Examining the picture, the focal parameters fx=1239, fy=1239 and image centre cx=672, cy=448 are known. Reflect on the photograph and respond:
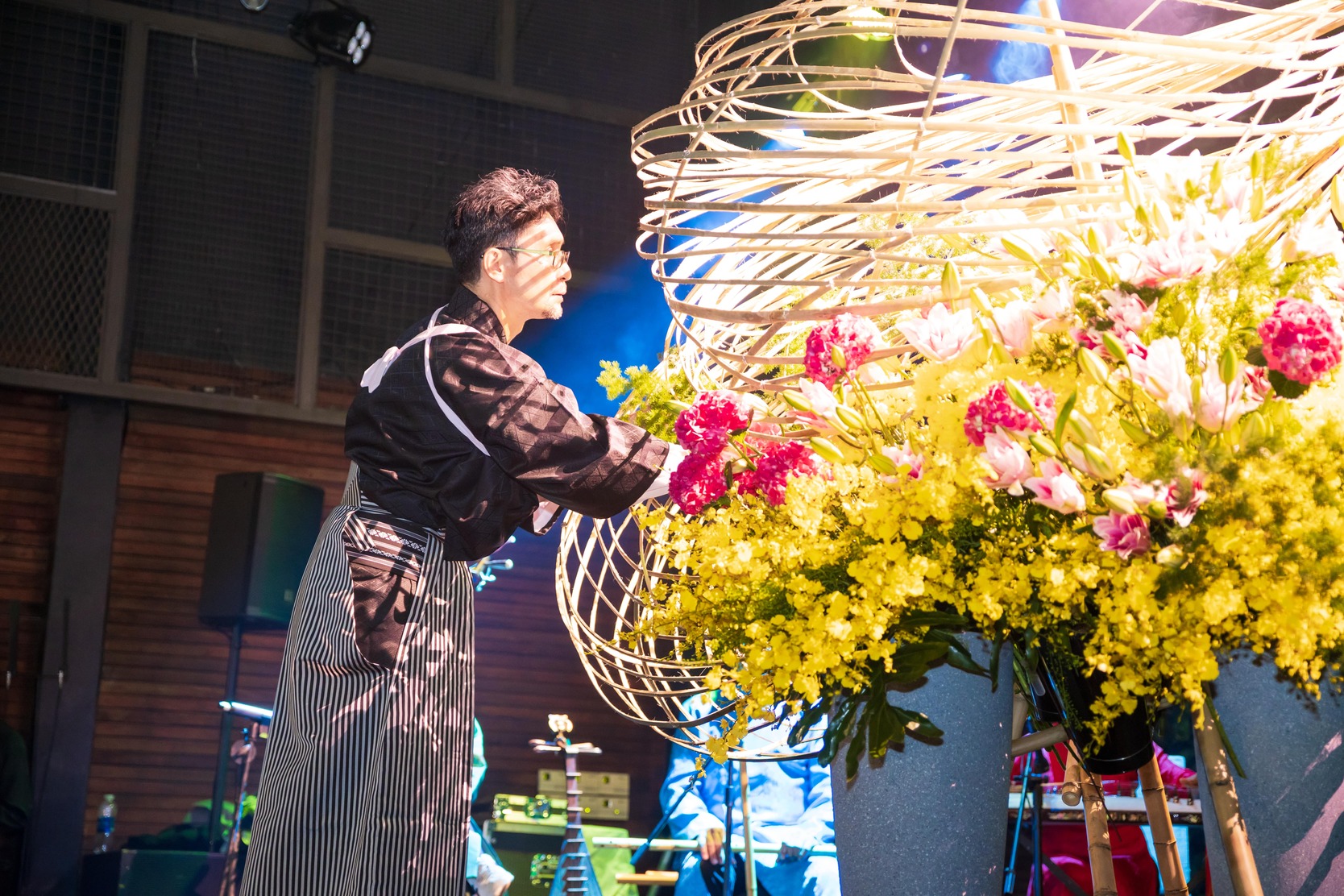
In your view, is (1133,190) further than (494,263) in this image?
No

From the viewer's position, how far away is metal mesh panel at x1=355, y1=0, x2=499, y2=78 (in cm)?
566

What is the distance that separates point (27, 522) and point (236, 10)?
7.70 feet

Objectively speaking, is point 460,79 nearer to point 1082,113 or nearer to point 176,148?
point 176,148

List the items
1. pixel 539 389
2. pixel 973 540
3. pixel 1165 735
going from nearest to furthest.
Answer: pixel 973 540 < pixel 539 389 < pixel 1165 735

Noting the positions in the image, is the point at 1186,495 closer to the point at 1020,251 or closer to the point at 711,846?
the point at 1020,251

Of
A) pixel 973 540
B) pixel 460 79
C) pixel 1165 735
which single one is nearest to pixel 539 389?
pixel 973 540

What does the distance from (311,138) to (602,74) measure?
1.46 meters

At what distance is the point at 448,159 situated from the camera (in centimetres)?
568

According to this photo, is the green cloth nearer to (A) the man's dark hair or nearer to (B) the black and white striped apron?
(B) the black and white striped apron

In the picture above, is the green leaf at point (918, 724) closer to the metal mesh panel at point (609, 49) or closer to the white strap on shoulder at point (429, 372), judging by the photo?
the white strap on shoulder at point (429, 372)

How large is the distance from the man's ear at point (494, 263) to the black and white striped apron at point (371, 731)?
0.33 m

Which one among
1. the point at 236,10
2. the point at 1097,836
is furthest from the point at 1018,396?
the point at 236,10

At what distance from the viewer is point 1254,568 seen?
77cm

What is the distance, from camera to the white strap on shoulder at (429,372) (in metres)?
1.41
